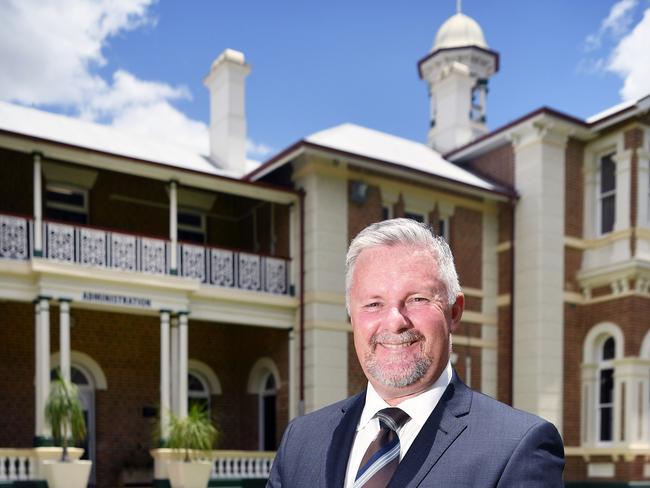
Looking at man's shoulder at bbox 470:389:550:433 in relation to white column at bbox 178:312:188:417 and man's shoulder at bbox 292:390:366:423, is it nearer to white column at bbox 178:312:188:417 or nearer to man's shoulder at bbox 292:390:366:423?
man's shoulder at bbox 292:390:366:423

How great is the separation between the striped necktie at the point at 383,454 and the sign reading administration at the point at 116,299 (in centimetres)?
1179

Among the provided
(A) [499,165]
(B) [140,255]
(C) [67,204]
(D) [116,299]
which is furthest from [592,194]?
(C) [67,204]

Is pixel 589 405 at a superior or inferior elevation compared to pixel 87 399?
inferior

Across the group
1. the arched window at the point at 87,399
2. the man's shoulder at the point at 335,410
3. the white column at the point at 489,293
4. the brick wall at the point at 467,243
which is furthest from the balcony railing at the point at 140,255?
the man's shoulder at the point at 335,410

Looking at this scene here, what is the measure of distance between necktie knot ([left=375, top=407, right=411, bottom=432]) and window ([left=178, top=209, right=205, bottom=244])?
1480 centimetres

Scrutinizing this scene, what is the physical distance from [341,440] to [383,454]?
0.19 meters

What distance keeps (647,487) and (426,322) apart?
15.1m

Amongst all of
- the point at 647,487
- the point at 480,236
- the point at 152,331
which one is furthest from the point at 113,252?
the point at 647,487

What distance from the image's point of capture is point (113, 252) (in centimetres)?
1325

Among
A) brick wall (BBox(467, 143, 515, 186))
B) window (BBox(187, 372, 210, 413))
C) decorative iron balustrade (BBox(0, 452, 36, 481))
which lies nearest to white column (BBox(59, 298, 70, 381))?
decorative iron balustrade (BBox(0, 452, 36, 481))

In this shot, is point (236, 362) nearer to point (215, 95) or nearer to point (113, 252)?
point (113, 252)

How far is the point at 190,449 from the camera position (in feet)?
→ 41.8

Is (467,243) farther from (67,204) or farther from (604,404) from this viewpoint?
(67,204)

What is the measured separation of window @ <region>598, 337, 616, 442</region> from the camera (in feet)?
51.0
